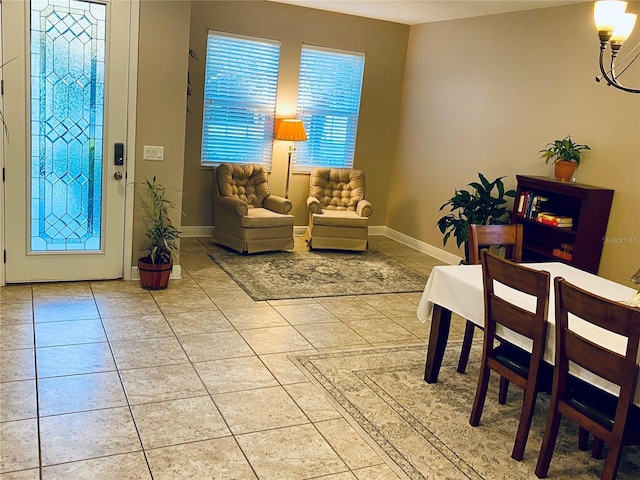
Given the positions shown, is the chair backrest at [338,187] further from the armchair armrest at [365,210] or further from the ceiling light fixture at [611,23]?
the ceiling light fixture at [611,23]

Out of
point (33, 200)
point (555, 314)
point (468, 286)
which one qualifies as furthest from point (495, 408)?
point (33, 200)

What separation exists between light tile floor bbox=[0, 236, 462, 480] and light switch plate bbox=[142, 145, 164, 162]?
1031 millimetres

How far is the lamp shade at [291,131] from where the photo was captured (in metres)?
6.76

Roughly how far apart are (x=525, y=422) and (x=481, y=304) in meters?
0.59

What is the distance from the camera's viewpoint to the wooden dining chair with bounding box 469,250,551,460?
2.60 m

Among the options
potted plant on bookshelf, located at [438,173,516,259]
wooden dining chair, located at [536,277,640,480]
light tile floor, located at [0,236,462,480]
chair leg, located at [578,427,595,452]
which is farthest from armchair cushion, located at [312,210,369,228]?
wooden dining chair, located at [536,277,640,480]

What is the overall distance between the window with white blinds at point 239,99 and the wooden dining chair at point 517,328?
4.53 meters

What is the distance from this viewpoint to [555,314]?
2451mm

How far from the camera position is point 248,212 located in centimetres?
634

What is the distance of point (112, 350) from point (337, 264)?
297 centimetres

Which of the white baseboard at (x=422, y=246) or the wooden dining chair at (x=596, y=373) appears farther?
the white baseboard at (x=422, y=246)

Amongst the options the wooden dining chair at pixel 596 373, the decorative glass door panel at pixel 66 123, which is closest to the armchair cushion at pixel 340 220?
the decorative glass door panel at pixel 66 123

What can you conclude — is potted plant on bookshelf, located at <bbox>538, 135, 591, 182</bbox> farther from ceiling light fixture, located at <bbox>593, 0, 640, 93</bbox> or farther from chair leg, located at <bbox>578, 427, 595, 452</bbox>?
chair leg, located at <bbox>578, 427, 595, 452</bbox>

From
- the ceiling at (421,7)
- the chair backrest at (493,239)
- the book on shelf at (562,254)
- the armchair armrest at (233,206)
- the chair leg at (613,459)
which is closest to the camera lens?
the chair leg at (613,459)
